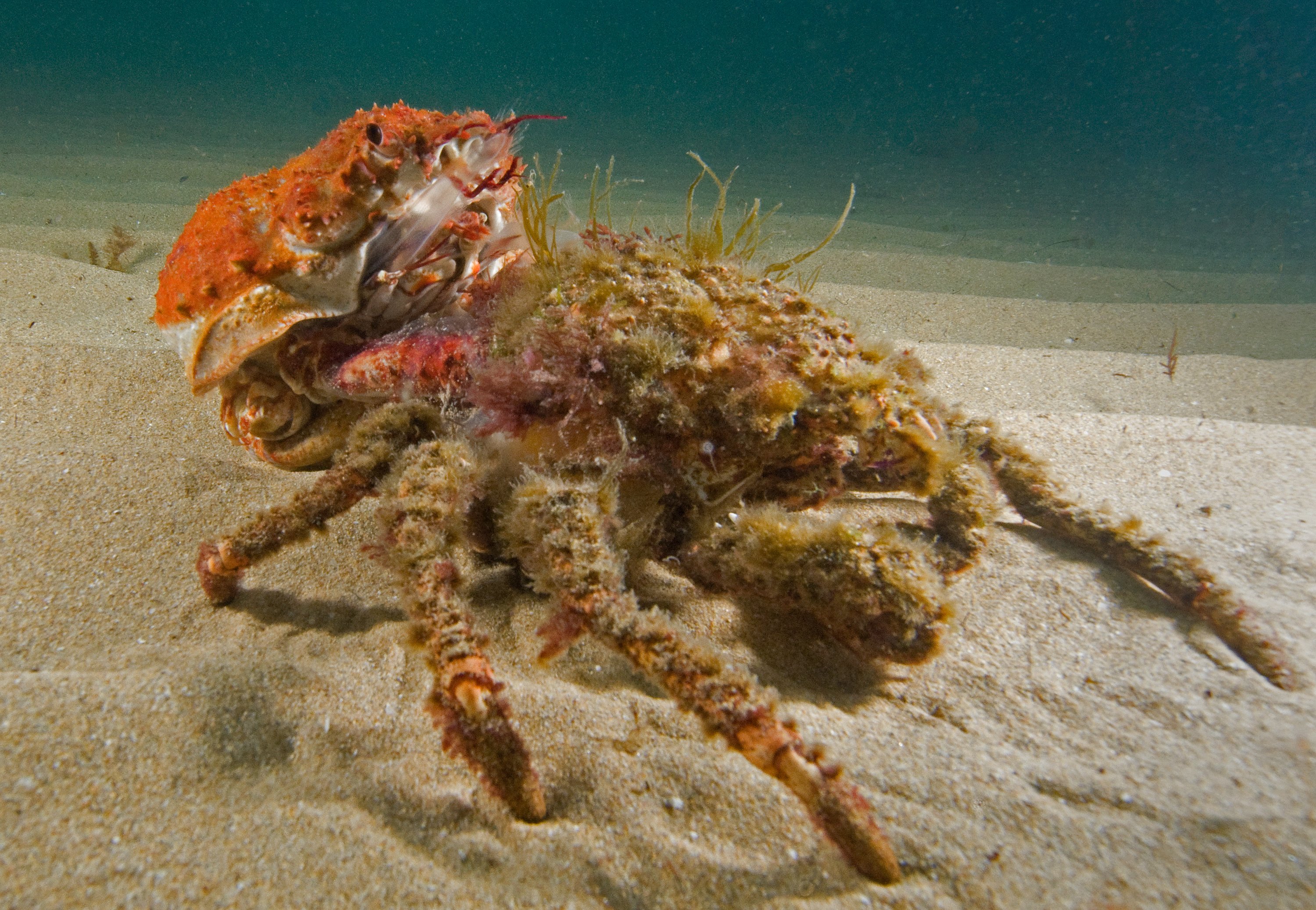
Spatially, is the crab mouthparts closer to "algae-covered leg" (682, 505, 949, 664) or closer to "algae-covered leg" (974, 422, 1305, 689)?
"algae-covered leg" (682, 505, 949, 664)

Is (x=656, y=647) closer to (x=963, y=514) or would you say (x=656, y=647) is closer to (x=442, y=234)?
(x=963, y=514)

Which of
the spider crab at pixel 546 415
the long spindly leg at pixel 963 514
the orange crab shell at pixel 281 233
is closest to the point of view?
the spider crab at pixel 546 415

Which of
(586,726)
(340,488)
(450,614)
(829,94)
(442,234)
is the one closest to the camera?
(450,614)

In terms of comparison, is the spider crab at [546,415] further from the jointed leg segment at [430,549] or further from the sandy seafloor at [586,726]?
the sandy seafloor at [586,726]

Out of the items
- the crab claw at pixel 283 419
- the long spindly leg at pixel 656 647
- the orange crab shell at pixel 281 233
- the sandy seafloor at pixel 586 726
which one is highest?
the orange crab shell at pixel 281 233

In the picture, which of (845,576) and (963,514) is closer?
(845,576)

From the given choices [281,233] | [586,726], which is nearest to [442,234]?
[281,233]

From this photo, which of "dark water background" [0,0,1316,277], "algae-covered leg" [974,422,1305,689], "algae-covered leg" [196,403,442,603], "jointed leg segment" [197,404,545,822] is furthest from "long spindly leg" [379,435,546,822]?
"algae-covered leg" [974,422,1305,689]

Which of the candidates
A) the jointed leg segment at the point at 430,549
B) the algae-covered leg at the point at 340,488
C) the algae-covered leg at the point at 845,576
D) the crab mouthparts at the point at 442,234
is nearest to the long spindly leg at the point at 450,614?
the jointed leg segment at the point at 430,549
